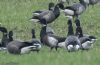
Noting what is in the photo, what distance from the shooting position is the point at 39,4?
3231cm

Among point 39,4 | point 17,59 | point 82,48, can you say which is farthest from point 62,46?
point 39,4

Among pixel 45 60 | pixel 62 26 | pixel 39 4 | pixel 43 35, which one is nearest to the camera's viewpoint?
pixel 45 60

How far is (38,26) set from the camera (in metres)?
26.7

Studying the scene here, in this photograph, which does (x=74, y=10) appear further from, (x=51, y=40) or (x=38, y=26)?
(x=51, y=40)

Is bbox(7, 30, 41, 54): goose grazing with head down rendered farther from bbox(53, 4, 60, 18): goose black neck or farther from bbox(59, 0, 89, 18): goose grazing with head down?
bbox(59, 0, 89, 18): goose grazing with head down

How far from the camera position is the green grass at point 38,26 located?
1429 centimetres

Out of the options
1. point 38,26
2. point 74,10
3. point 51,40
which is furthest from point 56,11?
point 51,40

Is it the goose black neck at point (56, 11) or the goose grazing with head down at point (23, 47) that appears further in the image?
the goose black neck at point (56, 11)

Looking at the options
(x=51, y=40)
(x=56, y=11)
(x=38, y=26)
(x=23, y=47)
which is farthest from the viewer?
(x=38, y=26)

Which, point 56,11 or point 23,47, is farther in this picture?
point 56,11

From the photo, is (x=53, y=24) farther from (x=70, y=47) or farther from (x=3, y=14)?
(x=70, y=47)

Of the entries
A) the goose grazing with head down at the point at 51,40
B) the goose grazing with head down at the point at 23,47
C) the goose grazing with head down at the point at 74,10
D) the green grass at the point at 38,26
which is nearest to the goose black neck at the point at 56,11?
the green grass at the point at 38,26

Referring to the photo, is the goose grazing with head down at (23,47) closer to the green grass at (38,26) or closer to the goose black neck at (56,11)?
the green grass at (38,26)

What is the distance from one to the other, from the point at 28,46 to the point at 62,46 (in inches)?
88.7
